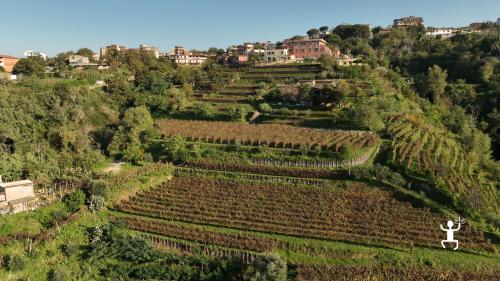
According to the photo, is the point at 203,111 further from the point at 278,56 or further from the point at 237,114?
the point at 278,56

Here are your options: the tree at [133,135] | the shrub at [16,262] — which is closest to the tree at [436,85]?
the tree at [133,135]

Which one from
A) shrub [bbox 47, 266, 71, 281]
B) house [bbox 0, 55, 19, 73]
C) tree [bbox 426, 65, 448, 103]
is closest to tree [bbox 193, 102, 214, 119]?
shrub [bbox 47, 266, 71, 281]

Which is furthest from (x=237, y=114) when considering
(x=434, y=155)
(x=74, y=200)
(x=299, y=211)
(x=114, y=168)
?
(x=74, y=200)

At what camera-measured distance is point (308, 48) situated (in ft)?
Result: 255

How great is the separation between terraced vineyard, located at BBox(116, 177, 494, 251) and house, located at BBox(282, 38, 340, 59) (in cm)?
5285

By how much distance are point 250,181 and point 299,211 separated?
20.8ft

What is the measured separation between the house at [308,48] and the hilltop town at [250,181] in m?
19.7

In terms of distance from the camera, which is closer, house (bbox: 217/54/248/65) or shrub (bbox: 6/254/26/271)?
shrub (bbox: 6/254/26/271)

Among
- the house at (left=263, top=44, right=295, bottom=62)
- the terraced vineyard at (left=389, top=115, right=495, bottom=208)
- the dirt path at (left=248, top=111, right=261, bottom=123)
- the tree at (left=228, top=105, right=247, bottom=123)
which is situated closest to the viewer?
the terraced vineyard at (left=389, top=115, right=495, bottom=208)

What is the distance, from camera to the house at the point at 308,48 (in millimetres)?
75688

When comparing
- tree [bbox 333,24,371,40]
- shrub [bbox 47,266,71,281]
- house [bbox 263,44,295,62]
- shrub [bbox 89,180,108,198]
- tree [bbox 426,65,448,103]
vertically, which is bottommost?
shrub [bbox 47,266,71,281]

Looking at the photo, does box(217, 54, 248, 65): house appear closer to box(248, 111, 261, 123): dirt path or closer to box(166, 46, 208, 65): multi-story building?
box(166, 46, 208, 65): multi-story building

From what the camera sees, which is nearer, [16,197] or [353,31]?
[16,197]

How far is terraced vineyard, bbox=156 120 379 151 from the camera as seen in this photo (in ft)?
114
